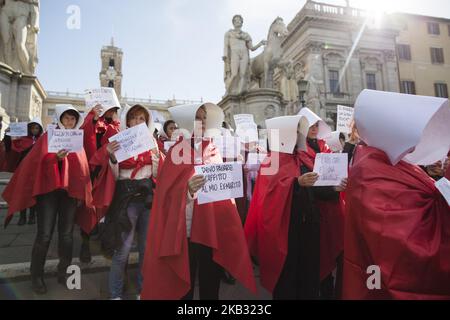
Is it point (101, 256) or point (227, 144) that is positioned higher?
point (227, 144)

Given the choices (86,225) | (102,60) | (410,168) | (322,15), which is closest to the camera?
(410,168)

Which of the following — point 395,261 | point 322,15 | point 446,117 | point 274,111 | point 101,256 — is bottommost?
point 101,256

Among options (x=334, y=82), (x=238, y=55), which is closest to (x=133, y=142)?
(x=238, y=55)

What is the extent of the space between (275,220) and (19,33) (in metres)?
13.4

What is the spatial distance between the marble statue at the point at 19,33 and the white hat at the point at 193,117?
1235 cm

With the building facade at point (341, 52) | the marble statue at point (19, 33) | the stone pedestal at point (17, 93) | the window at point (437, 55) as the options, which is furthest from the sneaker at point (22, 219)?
the window at point (437, 55)

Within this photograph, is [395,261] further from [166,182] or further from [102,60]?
[102,60]

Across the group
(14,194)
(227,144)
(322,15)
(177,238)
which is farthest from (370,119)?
(322,15)

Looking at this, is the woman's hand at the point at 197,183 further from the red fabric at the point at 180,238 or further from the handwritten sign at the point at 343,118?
the handwritten sign at the point at 343,118

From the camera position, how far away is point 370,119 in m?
1.91

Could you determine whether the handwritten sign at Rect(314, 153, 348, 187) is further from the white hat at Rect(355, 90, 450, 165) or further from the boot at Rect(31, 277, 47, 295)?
the boot at Rect(31, 277, 47, 295)

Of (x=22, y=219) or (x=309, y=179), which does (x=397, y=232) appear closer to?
(x=309, y=179)

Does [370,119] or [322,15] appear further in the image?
[322,15]
